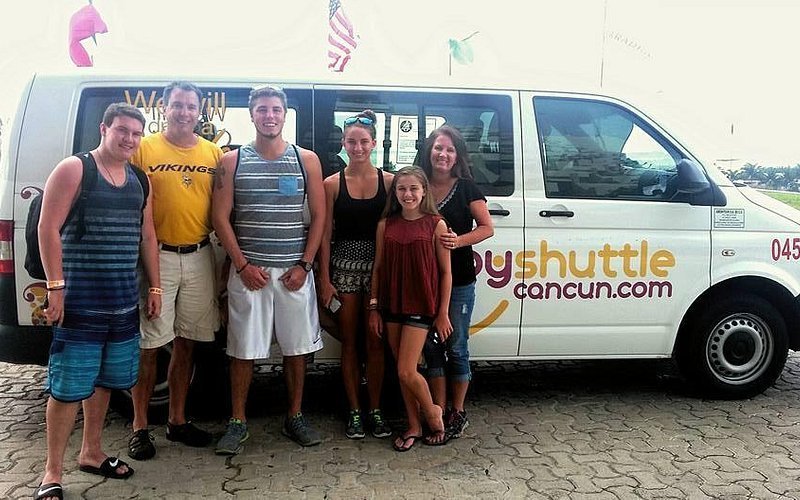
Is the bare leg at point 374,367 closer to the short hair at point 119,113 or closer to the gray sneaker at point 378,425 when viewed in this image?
the gray sneaker at point 378,425

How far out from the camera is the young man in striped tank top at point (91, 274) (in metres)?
2.74

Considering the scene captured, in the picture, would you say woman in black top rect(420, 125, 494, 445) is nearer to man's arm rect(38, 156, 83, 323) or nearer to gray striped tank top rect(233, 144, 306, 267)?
gray striped tank top rect(233, 144, 306, 267)

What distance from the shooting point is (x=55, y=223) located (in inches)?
107

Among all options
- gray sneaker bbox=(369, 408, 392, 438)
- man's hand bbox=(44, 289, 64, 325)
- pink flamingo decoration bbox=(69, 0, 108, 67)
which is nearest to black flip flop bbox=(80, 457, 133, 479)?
man's hand bbox=(44, 289, 64, 325)

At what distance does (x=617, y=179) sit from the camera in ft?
12.9

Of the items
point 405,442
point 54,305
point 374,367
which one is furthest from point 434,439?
point 54,305

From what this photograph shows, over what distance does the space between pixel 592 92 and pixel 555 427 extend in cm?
199

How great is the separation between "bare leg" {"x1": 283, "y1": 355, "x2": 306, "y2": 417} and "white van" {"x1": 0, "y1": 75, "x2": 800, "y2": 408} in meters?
0.29

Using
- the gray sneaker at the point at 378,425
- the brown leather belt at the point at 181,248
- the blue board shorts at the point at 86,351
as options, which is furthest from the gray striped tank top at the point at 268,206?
the gray sneaker at the point at 378,425

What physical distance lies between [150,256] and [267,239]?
549mm

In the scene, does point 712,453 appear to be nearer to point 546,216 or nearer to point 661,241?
point 661,241

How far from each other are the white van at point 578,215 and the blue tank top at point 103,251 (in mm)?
816

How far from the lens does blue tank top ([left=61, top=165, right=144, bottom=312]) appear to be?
9.23 feet

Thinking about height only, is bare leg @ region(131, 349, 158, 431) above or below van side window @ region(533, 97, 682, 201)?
below
